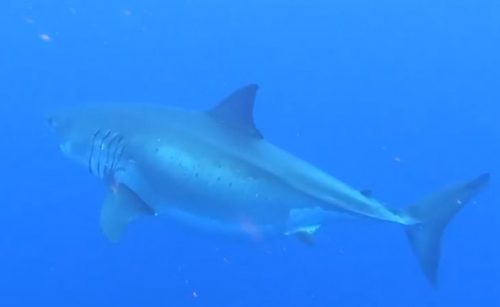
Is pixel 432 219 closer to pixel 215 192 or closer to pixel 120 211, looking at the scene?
pixel 215 192

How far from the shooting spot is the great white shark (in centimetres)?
480

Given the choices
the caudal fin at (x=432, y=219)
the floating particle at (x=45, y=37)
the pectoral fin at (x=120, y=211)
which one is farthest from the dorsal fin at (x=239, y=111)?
the floating particle at (x=45, y=37)

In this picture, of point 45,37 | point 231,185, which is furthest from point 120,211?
point 45,37

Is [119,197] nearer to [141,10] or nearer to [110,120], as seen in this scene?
[110,120]

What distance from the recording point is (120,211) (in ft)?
16.1

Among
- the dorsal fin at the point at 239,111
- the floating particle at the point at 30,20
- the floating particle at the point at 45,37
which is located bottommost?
the dorsal fin at the point at 239,111

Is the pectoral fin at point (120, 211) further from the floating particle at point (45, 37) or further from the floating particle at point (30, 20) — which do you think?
the floating particle at point (30, 20)

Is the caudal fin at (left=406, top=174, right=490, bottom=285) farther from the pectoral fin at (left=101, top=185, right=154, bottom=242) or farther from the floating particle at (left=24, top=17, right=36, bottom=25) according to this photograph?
the floating particle at (left=24, top=17, right=36, bottom=25)

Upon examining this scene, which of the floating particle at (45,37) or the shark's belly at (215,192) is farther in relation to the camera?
the floating particle at (45,37)

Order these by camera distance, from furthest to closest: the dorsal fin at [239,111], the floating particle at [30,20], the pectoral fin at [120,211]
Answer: the floating particle at [30,20], the pectoral fin at [120,211], the dorsal fin at [239,111]

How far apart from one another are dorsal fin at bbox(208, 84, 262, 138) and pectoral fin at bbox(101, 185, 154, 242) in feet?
2.21

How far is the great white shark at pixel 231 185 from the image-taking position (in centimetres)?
480

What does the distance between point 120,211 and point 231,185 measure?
0.66 m

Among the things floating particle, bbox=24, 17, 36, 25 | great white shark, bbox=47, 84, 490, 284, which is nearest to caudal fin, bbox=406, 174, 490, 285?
great white shark, bbox=47, 84, 490, 284
